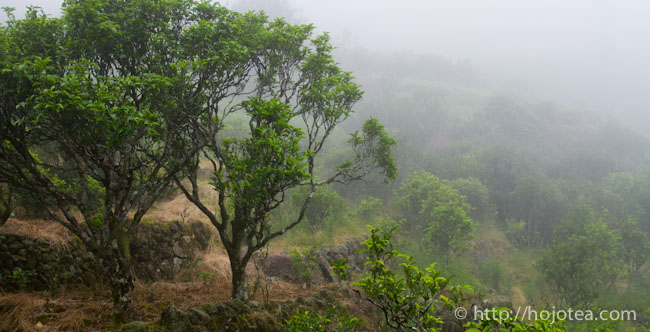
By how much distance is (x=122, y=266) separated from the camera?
629 cm

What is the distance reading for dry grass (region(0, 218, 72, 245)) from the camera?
786 centimetres

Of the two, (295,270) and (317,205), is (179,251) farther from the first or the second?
(317,205)

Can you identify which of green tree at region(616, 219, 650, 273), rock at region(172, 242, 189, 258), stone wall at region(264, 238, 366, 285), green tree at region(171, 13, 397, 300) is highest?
green tree at region(171, 13, 397, 300)

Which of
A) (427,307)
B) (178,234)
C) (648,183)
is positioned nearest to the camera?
(427,307)

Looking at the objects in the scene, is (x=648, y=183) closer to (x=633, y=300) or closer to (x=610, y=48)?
(x=633, y=300)

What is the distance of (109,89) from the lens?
6.01 m

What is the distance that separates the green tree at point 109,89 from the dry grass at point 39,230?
108 centimetres

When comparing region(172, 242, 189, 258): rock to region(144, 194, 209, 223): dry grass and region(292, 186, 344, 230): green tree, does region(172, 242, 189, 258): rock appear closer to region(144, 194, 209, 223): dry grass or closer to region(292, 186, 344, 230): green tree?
region(144, 194, 209, 223): dry grass

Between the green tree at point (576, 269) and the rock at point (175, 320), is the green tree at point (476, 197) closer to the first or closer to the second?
the green tree at point (576, 269)

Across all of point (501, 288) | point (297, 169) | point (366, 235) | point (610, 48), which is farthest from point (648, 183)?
point (610, 48)

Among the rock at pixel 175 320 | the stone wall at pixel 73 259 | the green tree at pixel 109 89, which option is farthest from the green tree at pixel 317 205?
the rock at pixel 175 320

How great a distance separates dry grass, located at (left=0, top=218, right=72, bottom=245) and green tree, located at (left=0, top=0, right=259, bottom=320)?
1.08 metres

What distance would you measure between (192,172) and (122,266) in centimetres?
263

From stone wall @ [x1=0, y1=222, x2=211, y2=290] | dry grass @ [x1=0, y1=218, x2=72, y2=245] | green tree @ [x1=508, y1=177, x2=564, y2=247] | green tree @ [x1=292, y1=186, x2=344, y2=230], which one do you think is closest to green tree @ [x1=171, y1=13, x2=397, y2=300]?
stone wall @ [x1=0, y1=222, x2=211, y2=290]
